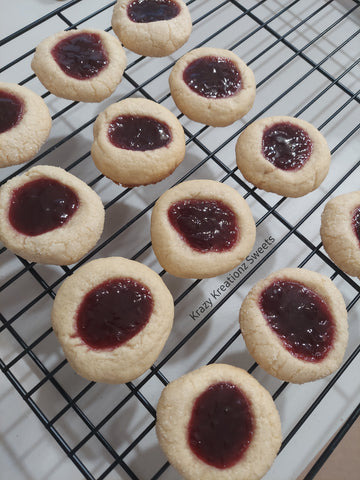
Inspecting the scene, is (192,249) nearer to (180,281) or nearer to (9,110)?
(180,281)

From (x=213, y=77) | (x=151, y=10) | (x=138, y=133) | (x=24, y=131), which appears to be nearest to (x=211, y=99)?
(x=213, y=77)

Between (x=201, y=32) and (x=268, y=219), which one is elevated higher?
(x=201, y=32)

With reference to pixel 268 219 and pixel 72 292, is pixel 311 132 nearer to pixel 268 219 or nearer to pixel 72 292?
pixel 268 219

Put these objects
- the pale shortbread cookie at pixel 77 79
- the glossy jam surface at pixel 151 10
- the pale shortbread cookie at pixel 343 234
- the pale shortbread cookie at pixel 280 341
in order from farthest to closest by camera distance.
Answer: the glossy jam surface at pixel 151 10 < the pale shortbread cookie at pixel 77 79 < the pale shortbread cookie at pixel 343 234 < the pale shortbread cookie at pixel 280 341

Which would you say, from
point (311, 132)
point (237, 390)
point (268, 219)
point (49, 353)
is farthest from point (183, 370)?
point (311, 132)

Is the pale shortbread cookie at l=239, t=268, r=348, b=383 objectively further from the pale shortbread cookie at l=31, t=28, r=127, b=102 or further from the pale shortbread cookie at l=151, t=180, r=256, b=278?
the pale shortbread cookie at l=31, t=28, r=127, b=102

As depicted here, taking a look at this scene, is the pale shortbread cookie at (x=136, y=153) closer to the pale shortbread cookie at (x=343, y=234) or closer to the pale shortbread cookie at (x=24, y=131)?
the pale shortbread cookie at (x=24, y=131)

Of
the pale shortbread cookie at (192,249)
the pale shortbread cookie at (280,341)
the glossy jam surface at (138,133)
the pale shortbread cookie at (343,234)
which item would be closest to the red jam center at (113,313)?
the pale shortbread cookie at (192,249)
